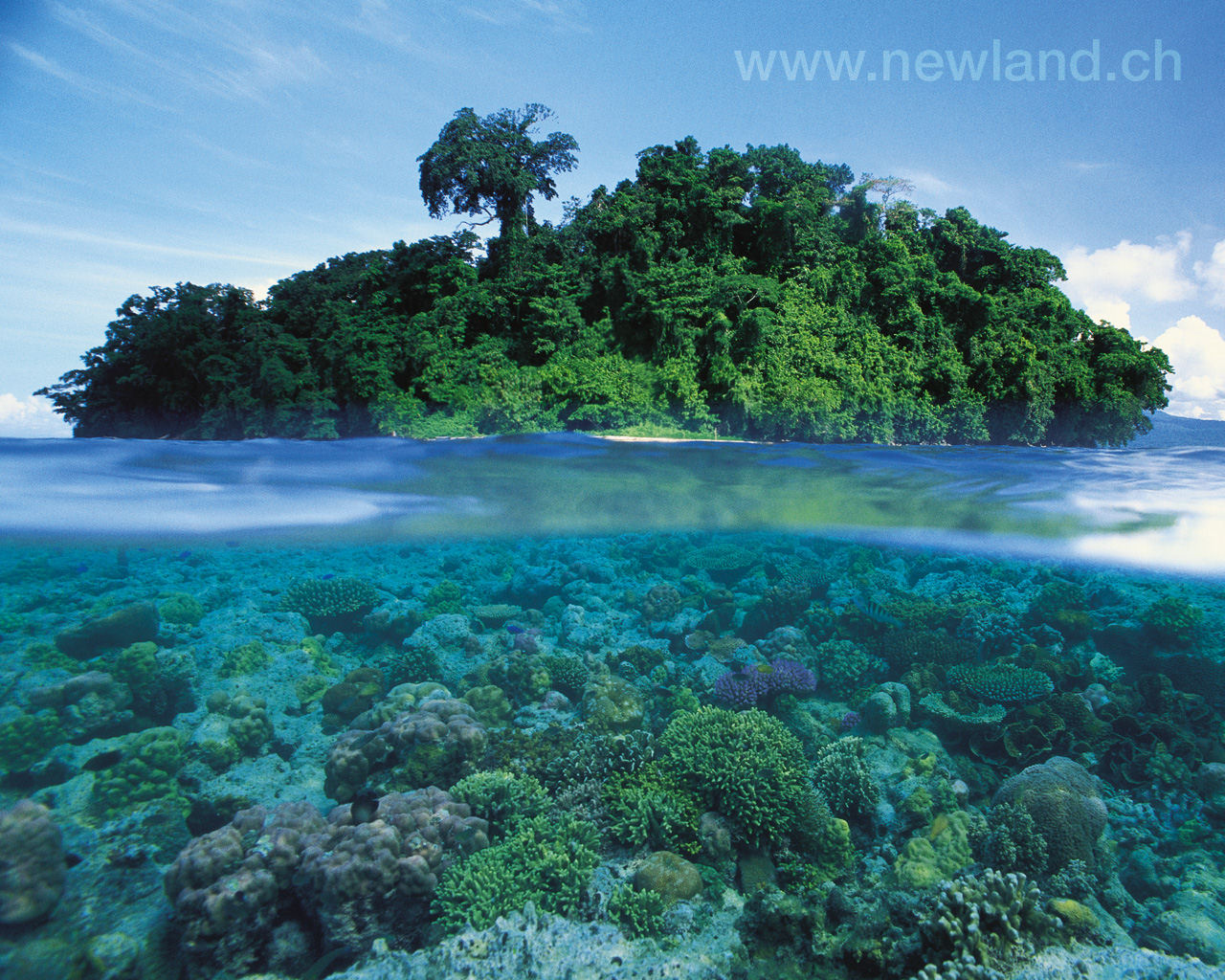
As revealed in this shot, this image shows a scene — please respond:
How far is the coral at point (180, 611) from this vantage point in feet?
37.1

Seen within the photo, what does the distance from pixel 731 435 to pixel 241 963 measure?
13495 mm

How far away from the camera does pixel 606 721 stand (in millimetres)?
8766

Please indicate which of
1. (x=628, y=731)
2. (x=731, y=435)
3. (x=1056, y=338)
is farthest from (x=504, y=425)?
(x=1056, y=338)

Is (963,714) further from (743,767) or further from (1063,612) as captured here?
(743,767)

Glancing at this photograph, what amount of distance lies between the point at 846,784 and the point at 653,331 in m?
13.3

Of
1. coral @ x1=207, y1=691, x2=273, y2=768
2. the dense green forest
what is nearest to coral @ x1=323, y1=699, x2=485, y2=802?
coral @ x1=207, y1=691, x2=273, y2=768

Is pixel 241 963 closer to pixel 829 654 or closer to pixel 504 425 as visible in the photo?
pixel 829 654

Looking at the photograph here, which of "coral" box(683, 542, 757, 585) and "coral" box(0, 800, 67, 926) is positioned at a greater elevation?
"coral" box(683, 542, 757, 585)

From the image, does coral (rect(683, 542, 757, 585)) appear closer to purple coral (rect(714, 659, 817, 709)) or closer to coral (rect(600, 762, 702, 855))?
purple coral (rect(714, 659, 817, 709))

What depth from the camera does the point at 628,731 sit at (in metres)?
8.70

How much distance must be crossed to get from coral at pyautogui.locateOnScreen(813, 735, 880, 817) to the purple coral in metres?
1.46

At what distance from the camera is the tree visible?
20.2 m

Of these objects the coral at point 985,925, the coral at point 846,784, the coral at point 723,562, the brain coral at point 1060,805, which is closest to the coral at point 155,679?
the coral at point 846,784

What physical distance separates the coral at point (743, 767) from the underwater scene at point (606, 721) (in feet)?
0.14
